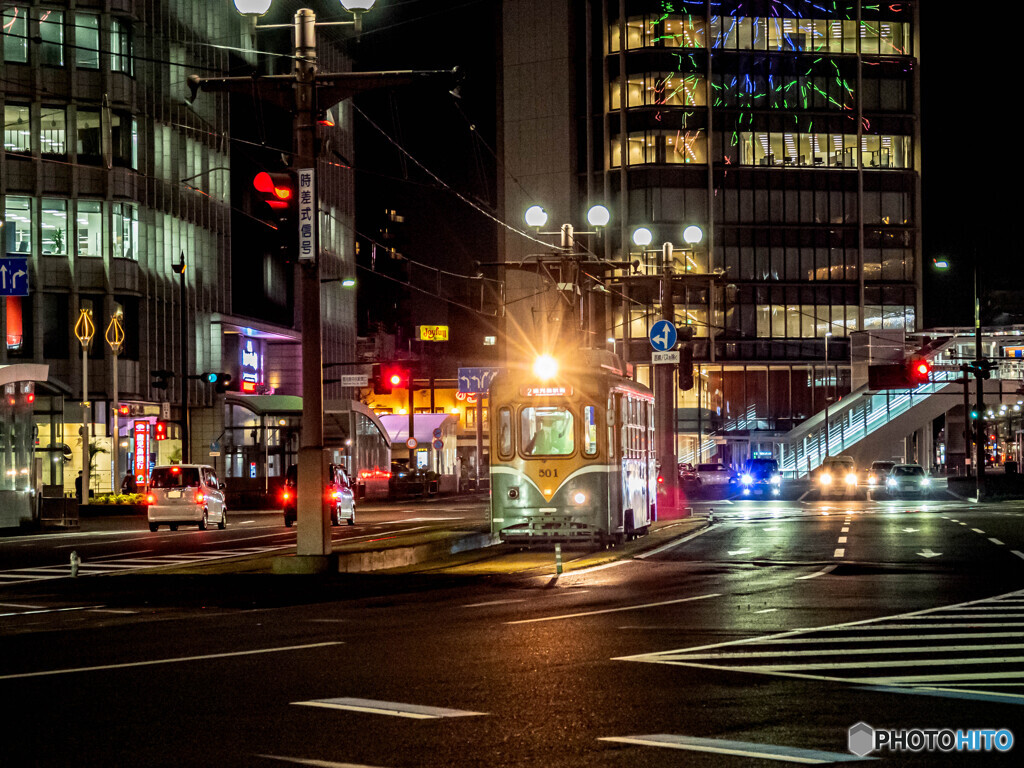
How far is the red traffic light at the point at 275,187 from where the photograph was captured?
57.7 ft

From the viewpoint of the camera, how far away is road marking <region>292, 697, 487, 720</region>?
865 centimetres

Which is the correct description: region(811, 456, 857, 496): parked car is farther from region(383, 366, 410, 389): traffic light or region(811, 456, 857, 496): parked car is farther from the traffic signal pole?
the traffic signal pole

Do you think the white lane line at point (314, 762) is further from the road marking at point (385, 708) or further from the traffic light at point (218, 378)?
the traffic light at point (218, 378)

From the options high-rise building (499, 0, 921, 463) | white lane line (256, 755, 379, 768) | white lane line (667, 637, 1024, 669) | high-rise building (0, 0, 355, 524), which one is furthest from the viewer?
high-rise building (499, 0, 921, 463)

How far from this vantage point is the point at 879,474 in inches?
2665

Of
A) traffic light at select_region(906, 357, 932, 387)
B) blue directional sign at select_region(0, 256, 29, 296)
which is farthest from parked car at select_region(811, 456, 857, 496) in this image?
blue directional sign at select_region(0, 256, 29, 296)

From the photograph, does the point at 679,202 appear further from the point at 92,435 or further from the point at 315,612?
the point at 315,612

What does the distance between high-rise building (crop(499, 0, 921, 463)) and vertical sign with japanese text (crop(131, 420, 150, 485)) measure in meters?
40.3

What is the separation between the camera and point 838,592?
1695 centimetres

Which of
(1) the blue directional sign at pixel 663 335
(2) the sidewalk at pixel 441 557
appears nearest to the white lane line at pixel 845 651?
(2) the sidewalk at pixel 441 557

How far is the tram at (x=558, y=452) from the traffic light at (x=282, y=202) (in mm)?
8143

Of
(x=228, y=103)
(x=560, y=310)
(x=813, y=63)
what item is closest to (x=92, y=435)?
(x=228, y=103)

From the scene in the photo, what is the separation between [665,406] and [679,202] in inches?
2350

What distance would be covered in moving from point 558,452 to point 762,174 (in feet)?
242
